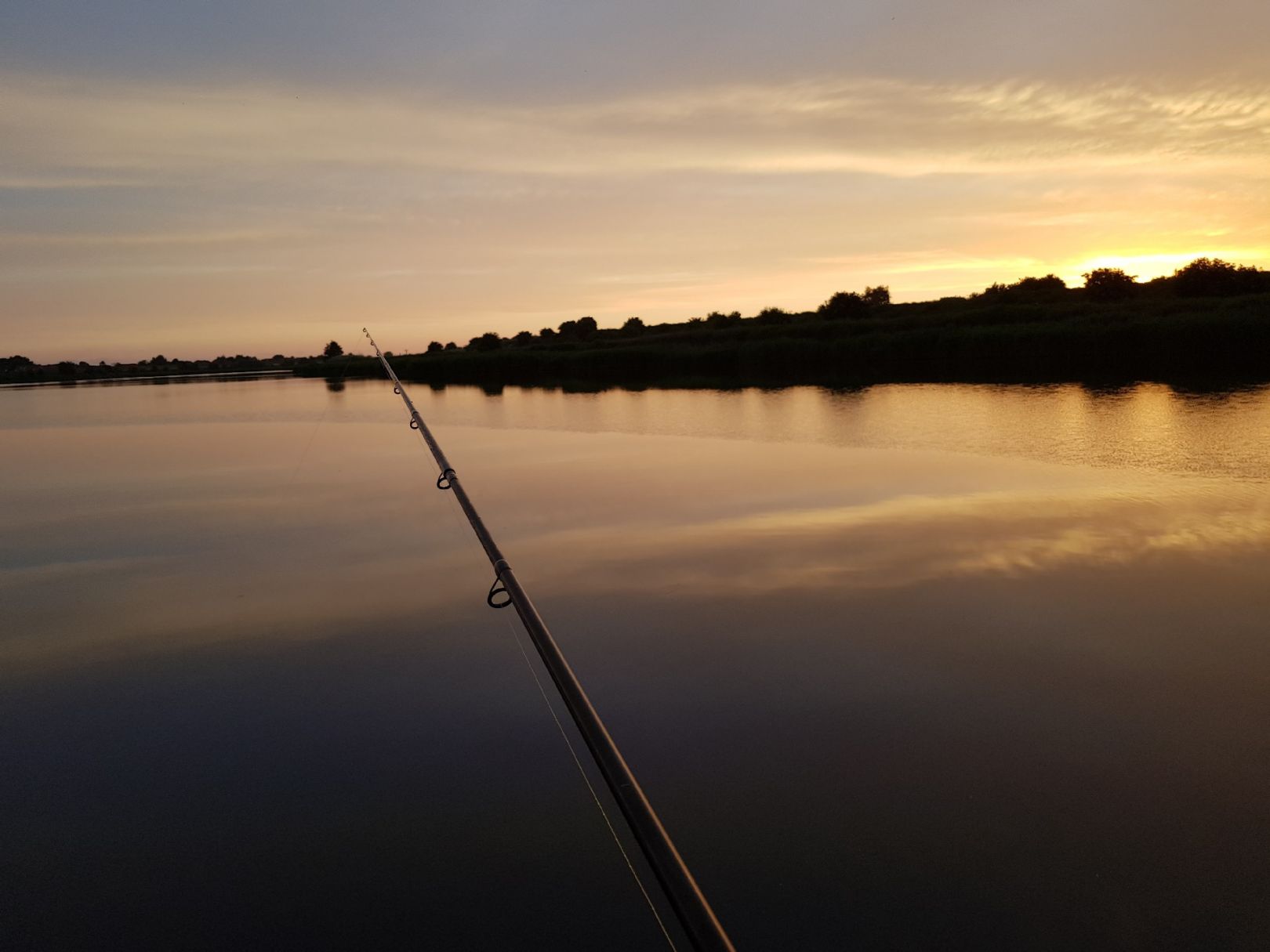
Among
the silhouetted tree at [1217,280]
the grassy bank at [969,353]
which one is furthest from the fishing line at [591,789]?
the silhouetted tree at [1217,280]

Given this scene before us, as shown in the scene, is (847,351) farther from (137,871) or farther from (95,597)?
(137,871)

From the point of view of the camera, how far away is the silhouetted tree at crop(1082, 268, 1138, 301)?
163 feet

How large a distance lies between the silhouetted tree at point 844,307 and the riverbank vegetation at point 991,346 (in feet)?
0.35

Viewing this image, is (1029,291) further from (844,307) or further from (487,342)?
(487,342)

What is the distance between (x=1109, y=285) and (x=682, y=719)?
54.7 metres

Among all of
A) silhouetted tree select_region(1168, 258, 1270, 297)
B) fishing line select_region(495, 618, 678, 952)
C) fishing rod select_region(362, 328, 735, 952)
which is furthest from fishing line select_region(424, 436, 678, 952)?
silhouetted tree select_region(1168, 258, 1270, 297)

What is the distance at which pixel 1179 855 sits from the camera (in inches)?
134

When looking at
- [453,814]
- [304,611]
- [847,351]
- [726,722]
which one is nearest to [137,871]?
[453,814]

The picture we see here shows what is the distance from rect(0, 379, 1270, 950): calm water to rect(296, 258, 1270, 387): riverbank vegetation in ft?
63.0

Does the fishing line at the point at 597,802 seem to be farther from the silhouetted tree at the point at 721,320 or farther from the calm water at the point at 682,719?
the silhouetted tree at the point at 721,320

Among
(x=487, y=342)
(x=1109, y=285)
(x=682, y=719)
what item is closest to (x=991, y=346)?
(x=1109, y=285)

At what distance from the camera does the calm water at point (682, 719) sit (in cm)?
329

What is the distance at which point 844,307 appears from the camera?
58062 millimetres

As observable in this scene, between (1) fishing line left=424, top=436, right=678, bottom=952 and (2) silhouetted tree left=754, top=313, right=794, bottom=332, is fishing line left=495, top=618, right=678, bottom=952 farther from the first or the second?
(2) silhouetted tree left=754, top=313, right=794, bottom=332
